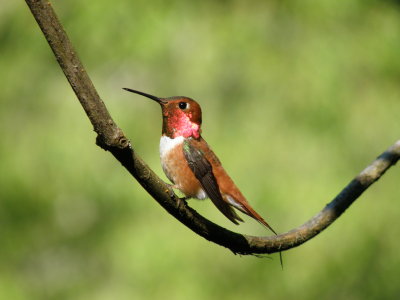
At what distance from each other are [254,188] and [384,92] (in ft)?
6.97

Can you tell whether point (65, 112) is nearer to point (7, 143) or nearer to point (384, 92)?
point (7, 143)

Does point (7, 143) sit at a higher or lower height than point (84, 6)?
lower

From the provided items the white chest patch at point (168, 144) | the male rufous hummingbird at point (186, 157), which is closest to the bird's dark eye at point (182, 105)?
the male rufous hummingbird at point (186, 157)

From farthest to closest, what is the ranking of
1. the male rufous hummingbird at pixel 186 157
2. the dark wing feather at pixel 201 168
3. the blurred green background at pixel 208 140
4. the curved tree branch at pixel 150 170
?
1. the blurred green background at pixel 208 140
2. the male rufous hummingbird at pixel 186 157
3. the dark wing feather at pixel 201 168
4. the curved tree branch at pixel 150 170

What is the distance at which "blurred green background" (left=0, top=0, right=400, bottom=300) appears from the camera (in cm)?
616

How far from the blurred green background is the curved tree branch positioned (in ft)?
9.51

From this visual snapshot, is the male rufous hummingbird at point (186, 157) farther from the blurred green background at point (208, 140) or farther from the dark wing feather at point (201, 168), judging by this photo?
the blurred green background at point (208, 140)

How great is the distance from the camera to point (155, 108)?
7.11m

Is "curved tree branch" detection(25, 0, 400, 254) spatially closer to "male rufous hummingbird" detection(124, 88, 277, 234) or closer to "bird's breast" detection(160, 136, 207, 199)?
"male rufous hummingbird" detection(124, 88, 277, 234)

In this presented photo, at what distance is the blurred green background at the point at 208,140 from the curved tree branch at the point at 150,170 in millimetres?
2899

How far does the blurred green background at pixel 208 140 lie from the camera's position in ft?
20.2

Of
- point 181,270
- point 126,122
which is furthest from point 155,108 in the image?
point 181,270

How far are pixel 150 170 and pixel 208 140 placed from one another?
14.6ft

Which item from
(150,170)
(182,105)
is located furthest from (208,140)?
(150,170)
